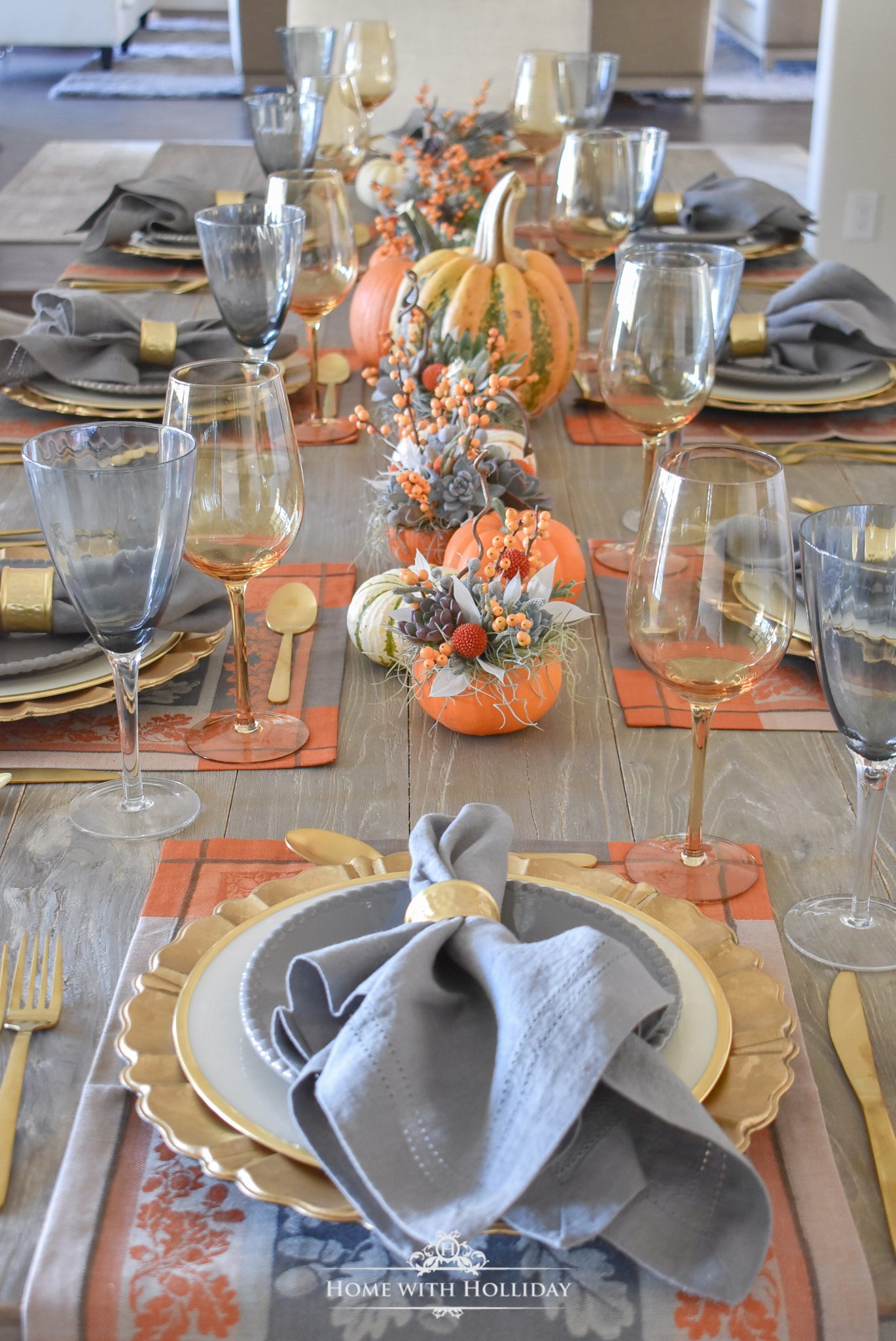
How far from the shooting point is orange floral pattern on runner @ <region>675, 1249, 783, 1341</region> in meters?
0.49

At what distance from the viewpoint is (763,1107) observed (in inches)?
21.6

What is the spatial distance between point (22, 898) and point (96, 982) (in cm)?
10

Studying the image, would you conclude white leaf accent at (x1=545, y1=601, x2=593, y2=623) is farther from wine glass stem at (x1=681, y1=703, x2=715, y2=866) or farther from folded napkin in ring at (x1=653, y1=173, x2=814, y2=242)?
folded napkin in ring at (x1=653, y1=173, x2=814, y2=242)

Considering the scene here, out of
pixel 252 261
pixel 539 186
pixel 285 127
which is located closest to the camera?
pixel 252 261

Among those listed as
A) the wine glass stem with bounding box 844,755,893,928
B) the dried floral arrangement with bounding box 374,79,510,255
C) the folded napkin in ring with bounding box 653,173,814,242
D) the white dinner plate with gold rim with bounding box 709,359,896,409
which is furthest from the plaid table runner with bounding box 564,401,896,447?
the wine glass stem with bounding box 844,755,893,928

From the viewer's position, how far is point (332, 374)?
1.65 meters

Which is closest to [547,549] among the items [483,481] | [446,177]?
[483,481]

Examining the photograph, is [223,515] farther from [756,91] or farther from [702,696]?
[756,91]

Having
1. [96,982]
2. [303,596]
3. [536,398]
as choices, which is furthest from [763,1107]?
[536,398]

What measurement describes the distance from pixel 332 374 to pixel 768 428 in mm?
528

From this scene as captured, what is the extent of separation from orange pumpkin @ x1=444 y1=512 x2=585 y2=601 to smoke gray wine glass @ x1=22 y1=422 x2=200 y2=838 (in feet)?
0.83

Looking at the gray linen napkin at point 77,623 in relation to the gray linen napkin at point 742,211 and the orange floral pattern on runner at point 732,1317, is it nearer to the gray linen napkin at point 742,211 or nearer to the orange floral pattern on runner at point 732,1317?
the orange floral pattern on runner at point 732,1317

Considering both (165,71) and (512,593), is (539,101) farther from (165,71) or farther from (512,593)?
(165,71)

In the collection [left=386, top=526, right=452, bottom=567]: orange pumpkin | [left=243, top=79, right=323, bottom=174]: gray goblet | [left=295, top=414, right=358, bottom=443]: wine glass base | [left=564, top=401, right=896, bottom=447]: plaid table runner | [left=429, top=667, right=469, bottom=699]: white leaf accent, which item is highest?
[left=243, top=79, right=323, bottom=174]: gray goblet
